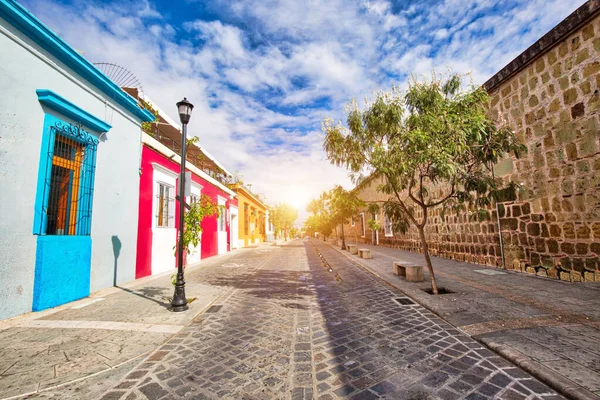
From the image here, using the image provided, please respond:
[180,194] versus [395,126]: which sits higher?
[395,126]

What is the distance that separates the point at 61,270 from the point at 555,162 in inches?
450

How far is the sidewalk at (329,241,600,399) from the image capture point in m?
2.55

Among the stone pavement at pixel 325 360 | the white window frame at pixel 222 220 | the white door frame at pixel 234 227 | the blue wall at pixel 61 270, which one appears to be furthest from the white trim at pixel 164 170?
the white door frame at pixel 234 227

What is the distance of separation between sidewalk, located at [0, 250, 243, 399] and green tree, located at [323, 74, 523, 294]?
469 cm

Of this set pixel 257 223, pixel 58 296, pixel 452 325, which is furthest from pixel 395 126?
pixel 257 223

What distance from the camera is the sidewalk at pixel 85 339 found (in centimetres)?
261

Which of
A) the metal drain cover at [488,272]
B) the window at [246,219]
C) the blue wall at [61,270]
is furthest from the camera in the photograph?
the window at [246,219]

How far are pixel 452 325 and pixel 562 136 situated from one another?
5.97m

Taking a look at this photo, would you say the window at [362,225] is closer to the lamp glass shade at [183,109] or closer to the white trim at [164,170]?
the white trim at [164,170]

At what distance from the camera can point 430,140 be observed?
4.97m

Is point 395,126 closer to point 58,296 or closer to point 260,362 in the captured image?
point 260,362

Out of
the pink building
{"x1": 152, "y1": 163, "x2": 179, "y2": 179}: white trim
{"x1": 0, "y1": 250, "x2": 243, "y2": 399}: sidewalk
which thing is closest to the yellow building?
the pink building

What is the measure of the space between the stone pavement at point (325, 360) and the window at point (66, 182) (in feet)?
11.7

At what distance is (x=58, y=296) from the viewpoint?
5043mm
